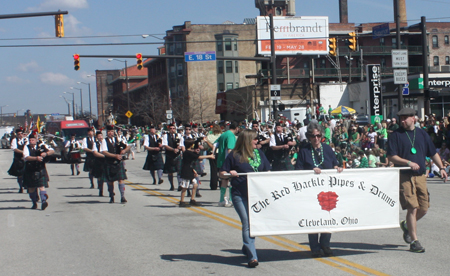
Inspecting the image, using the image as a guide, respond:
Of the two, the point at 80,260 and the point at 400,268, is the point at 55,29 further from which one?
the point at 400,268

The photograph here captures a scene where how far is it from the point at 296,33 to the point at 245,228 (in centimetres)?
4647

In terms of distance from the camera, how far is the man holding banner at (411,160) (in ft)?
23.1

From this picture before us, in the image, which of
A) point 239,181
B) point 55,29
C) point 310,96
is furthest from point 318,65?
point 239,181

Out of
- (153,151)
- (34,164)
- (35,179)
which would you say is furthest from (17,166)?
(153,151)

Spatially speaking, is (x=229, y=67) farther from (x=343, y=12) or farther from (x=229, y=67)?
(x=343, y=12)

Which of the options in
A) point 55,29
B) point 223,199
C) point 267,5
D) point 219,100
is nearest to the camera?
point 223,199

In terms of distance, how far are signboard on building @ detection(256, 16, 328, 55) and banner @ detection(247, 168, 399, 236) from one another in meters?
43.5

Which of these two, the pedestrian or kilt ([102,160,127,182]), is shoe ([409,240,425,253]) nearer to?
kilt ([102,160,127,182])

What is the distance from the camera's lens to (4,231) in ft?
32.9

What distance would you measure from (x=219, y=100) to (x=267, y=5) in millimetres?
22669

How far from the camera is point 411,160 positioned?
7.04 metres

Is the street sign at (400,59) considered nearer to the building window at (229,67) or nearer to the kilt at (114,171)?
the kilt at (114,171)

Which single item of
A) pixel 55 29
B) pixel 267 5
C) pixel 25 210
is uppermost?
pixel 267 5

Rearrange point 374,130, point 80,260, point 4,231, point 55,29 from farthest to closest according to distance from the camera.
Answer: point 374,130 → point 55,29 → point 4,231 → point 80,260
